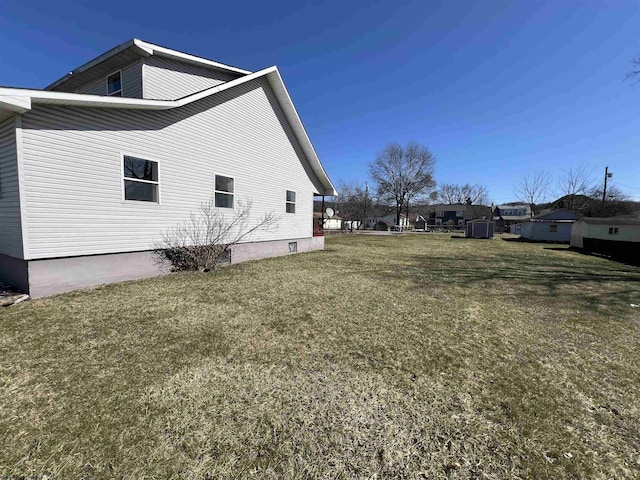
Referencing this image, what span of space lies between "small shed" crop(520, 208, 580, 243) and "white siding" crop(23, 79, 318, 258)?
31042 mm

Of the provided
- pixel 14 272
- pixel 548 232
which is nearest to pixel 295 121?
pixel 14 272

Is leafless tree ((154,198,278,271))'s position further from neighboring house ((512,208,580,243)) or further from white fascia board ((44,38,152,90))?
neighboring house ((512,208,580,243))

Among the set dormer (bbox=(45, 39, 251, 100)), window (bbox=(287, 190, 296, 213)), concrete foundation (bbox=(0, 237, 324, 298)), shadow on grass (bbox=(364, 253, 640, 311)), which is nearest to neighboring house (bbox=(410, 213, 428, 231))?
shadow on grass (bbox=(364, 253, 640, 311))

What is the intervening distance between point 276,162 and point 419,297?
26.8ft

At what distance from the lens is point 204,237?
876 cm

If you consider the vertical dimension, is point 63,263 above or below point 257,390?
above

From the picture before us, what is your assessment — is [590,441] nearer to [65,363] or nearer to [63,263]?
[65,363]

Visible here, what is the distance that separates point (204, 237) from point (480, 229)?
33.1 metres

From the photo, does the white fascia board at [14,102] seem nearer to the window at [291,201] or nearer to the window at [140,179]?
the window at [140,179]

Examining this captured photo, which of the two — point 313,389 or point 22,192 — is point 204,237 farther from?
point 313,389

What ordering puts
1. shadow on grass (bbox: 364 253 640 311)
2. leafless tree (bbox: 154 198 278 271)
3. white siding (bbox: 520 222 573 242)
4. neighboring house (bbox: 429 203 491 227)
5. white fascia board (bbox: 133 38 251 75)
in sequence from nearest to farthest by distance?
shadow on grass (bbox: 364 253 640 311) → white fascia board (bbox: 133 38 251 75) → leafless tree (bbox: 154 198 278 271) → white siding (bbox: 520 222 573 242) → neighboring house (bbox: 429 203 491 227)

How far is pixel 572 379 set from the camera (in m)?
3.05

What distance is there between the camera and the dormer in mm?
7715

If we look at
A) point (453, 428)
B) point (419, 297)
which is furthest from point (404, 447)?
point (419, 297)
